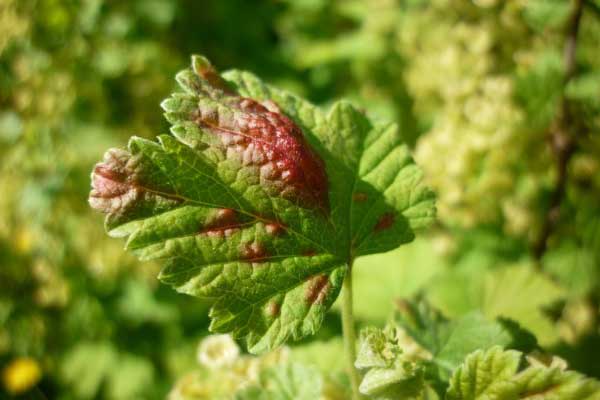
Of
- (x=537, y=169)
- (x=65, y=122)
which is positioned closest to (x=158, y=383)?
(x=65, y=122)

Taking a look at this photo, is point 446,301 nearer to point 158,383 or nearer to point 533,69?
point 533,69

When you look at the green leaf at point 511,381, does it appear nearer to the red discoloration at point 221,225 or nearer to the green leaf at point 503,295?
the red discoloration at point 221,225

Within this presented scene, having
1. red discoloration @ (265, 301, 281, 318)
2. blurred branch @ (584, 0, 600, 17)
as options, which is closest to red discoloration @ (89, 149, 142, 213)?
red discoloration @ (265, 301, 281, 318)

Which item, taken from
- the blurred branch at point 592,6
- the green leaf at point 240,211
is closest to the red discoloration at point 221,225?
the green leaf at point 240,211

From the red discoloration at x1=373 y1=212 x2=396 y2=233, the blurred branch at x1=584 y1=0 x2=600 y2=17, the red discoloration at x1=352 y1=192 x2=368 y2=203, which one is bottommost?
the red discoloration at x1=373 y1=212 x2=396 y2=233

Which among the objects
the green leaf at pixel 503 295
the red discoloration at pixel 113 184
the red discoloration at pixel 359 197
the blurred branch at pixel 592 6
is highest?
the blurred branch at pixel 592 6

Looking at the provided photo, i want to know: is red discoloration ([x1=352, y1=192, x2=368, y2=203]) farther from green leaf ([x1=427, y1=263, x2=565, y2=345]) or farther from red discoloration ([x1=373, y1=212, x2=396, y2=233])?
green leaf ([x1=427, y1=263, x2=565, y2=345])
